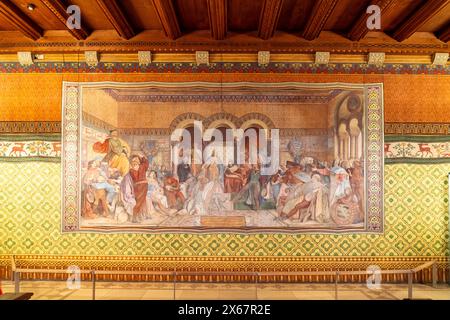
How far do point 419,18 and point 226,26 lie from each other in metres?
3.54

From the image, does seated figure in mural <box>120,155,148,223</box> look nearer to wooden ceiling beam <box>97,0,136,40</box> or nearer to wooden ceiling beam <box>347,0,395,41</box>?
wooden ceiling beam <box>97,0,136,40</box>

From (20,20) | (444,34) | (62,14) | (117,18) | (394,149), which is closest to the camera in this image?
(62,14)

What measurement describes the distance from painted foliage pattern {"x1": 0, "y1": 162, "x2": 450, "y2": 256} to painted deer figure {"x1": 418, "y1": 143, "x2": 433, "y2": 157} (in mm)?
276

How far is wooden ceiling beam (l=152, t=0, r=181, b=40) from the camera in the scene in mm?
6066

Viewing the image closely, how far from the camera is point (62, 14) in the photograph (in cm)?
650

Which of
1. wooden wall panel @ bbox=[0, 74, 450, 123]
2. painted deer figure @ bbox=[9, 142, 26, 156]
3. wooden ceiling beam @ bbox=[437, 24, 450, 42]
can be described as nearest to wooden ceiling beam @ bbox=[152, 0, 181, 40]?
wooden wall panel @ bbox=[0, 74, 450, 123]

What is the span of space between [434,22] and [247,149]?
14.7 feet

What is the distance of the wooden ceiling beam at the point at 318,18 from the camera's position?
6034 millimetres

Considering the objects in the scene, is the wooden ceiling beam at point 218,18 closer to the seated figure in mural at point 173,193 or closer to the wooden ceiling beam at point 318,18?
the wooden ceiling beam at point 318,18

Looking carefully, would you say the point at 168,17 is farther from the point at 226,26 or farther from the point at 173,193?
the point at 173,193

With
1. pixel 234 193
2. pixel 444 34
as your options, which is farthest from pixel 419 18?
pixel 234 193
